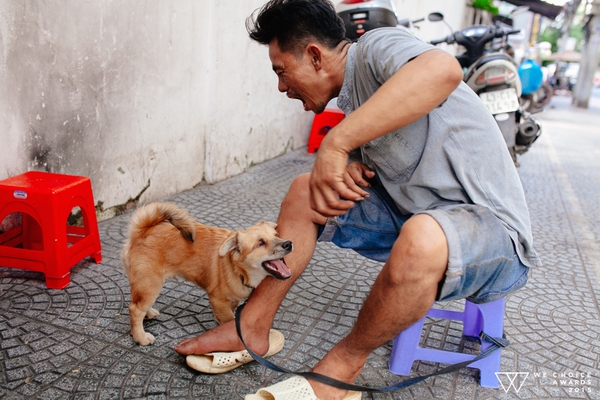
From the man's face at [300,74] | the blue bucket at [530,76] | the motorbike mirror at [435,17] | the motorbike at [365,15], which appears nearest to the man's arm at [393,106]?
the man's face at [300,74]

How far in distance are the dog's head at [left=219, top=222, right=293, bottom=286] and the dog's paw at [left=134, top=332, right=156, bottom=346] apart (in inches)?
19.9

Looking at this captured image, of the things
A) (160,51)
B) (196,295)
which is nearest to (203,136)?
(160,51)

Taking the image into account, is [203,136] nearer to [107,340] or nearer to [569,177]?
[107,340]

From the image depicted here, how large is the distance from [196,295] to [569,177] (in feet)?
20.2

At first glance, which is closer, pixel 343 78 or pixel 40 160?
pixel 343 78

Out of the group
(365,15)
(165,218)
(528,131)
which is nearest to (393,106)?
(165,218)

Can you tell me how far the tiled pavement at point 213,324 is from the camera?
82.1 inches

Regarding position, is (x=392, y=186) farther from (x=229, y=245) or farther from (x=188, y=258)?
(x=188, y=258)

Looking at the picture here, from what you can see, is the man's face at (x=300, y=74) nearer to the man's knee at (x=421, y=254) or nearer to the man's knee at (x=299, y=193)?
the man's knee at (x=299, y=193)

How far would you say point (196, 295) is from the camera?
2932mm

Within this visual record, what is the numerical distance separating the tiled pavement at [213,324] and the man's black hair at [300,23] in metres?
1.42

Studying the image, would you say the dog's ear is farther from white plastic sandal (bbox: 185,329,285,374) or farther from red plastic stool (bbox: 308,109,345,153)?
red plastic stool (bbox: 308,109,345,153)

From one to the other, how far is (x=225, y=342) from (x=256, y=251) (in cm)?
46

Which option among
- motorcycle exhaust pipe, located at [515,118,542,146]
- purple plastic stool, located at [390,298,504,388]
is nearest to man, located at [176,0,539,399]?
purple plastic stool, located at [390,298,504,388]
